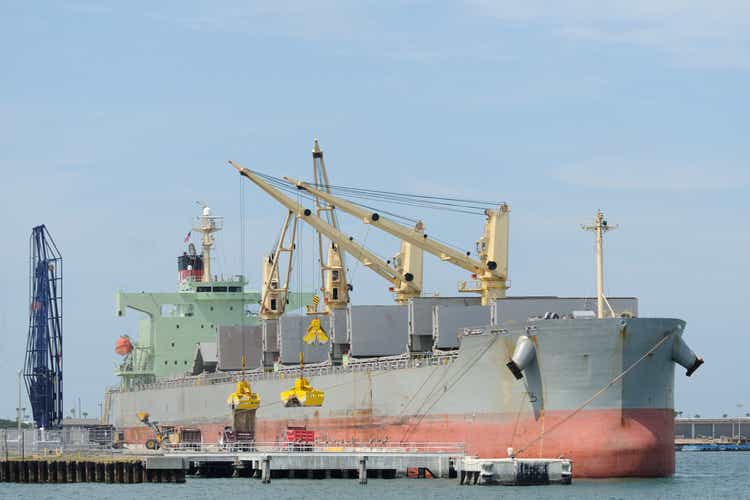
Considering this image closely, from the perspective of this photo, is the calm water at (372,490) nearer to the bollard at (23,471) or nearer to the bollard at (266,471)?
the bollard at (266,471)

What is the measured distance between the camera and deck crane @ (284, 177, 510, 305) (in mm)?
58812

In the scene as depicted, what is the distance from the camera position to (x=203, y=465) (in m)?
52.7

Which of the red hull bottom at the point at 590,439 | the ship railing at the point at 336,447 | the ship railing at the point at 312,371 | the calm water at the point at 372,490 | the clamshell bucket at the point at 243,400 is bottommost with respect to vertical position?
the calm water at the point at 372,490

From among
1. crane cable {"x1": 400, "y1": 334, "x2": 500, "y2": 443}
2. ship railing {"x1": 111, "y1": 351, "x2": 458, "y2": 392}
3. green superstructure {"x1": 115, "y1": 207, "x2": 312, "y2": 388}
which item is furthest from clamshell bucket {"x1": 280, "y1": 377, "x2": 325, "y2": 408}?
green superstructure {"x1": 115, "y1": 207, "x2": 312, "y2": 388}

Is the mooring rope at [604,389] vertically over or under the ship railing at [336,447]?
over

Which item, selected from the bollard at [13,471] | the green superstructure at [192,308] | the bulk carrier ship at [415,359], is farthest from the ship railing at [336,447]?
the green superstructure at [192,308]

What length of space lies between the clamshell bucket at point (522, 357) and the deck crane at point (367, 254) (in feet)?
55.6

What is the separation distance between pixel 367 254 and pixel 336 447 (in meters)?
13.7

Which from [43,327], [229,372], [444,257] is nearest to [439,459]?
[444,257]

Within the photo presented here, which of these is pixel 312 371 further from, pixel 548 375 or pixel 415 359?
pixel 548 375

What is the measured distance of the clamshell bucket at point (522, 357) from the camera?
46938 mm

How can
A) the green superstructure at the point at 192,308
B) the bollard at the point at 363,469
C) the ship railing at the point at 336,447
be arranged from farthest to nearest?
the green superstructure at the point at 192,308 < the ship railing at the point at 336,447 < the bollard at the point at 363,469

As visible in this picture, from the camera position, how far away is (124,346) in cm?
8412

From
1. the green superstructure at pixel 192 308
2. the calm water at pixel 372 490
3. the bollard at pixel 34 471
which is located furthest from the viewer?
the green superstructure at pixel 192 308
